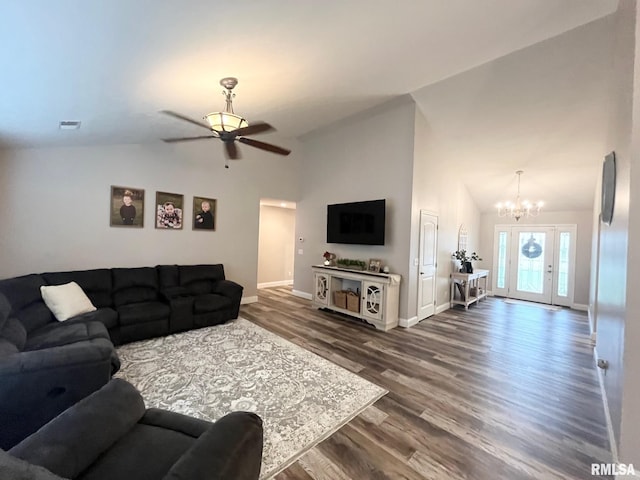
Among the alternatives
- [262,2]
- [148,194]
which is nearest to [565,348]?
[262,2]

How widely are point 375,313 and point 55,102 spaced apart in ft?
15.1

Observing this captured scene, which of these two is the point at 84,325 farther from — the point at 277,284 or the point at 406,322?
the point at 277,284

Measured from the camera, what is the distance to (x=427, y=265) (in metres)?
4.99

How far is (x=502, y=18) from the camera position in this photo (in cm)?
252

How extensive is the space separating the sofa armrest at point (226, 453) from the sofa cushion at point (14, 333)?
2386mm

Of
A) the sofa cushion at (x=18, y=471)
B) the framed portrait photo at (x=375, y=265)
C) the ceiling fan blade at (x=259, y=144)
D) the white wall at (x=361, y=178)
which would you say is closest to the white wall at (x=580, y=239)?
the white wall at (x=361, y=178)

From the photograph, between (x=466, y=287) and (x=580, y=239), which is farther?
(x=580, y=239)

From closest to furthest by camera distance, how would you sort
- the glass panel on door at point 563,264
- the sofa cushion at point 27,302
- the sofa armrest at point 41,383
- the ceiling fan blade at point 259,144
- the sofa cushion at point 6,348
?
the sofa armrest at point 41,383 < the sofa cushion at point 6,348 < the sofa cushion at point 27,302 < the ceiling fan blade at point 259,144 < the glass panel on door at point 563,264

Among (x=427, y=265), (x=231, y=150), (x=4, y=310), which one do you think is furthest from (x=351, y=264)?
(x=4, y=310)

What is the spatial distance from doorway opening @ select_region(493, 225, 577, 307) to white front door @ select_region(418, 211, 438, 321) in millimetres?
3560

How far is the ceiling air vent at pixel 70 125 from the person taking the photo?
2814 mm

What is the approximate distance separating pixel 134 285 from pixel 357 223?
385 cm

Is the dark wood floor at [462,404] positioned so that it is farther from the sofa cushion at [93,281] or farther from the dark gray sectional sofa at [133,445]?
the sofa cushion at [93,281]

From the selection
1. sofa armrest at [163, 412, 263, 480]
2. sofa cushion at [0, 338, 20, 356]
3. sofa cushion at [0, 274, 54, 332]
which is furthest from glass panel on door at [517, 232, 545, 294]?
sofa cushion at [0, 274, 54, 332]
